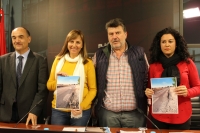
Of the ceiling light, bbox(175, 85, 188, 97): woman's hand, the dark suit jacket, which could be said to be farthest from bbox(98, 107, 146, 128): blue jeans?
the ceiling light

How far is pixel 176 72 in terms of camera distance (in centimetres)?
210

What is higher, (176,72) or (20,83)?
(176,72)

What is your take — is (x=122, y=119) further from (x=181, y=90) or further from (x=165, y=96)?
(x=181, y=90)

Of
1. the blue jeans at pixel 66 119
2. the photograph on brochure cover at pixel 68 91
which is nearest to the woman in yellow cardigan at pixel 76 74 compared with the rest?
the blue jeans at pixel 66 119

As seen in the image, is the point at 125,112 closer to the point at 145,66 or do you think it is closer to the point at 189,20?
the point at 145,66

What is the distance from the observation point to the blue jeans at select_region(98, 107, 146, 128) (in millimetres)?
2270

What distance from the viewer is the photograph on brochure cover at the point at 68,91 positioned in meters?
2.00

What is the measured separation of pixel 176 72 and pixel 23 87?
1.57 meters

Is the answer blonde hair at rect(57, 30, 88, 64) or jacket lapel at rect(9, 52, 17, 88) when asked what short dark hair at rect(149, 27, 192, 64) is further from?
jacket lapel at rect(9, 52, 17, 88)

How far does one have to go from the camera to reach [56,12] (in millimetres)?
3369

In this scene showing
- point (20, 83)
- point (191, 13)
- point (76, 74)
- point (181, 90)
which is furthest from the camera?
point (191, 13)

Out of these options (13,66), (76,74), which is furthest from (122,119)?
(13,66)

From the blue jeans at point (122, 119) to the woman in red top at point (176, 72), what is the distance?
159 mm

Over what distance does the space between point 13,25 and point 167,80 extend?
2.62 meters
